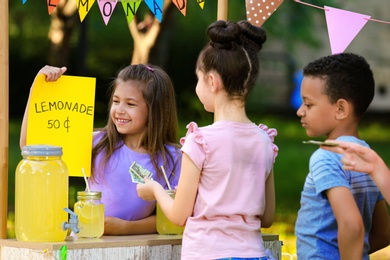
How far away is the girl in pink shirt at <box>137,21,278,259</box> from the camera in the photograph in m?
2.62

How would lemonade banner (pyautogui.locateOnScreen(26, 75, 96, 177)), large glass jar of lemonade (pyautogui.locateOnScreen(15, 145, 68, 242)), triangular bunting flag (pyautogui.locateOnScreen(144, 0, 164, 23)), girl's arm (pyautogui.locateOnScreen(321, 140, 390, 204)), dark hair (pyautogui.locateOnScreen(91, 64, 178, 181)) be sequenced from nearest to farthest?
girl's arm (pyautogui.locateOnScreen(321, 140, 390, 204)) → large glass jar of lemonade (pyautogui.locateOnScreen(15, 145, 68, 242)) → lemonade banner (pyautogui.locateOnScreen(26, 75, 96, 177)) → dark hair (pyautogui.locateOnScreen(91, 64, 178, 181)) → triangular bunting flag (pyautogui.locateOnScreen(144, 0, 164, 23))

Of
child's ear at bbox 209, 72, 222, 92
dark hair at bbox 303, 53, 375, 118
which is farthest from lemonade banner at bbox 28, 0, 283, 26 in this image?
child's ear at bbox 209, 72, 222, 92

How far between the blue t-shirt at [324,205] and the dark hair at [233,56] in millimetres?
331

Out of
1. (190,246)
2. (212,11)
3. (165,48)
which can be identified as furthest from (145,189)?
(165,48)

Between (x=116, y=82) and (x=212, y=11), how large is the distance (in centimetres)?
545

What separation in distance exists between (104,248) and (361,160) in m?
0.91

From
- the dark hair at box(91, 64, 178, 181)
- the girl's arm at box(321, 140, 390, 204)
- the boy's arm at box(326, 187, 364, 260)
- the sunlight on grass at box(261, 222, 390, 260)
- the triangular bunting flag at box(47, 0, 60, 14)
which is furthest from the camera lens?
the sunlight on grass at box(261, 222, 390, 260)

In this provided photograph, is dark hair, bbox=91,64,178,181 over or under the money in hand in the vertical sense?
over

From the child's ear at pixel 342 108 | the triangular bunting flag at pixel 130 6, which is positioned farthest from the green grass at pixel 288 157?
the child's ear at pixel 342 108

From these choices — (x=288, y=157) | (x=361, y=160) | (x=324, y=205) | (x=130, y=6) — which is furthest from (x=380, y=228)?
(x=288, y=157)

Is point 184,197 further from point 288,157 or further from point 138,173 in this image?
point 288,157

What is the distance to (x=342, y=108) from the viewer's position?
277 cm

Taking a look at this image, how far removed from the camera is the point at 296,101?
14156mm

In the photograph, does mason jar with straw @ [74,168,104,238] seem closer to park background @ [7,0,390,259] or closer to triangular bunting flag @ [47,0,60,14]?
triangular bunting flag @ [47,0,60,14]
